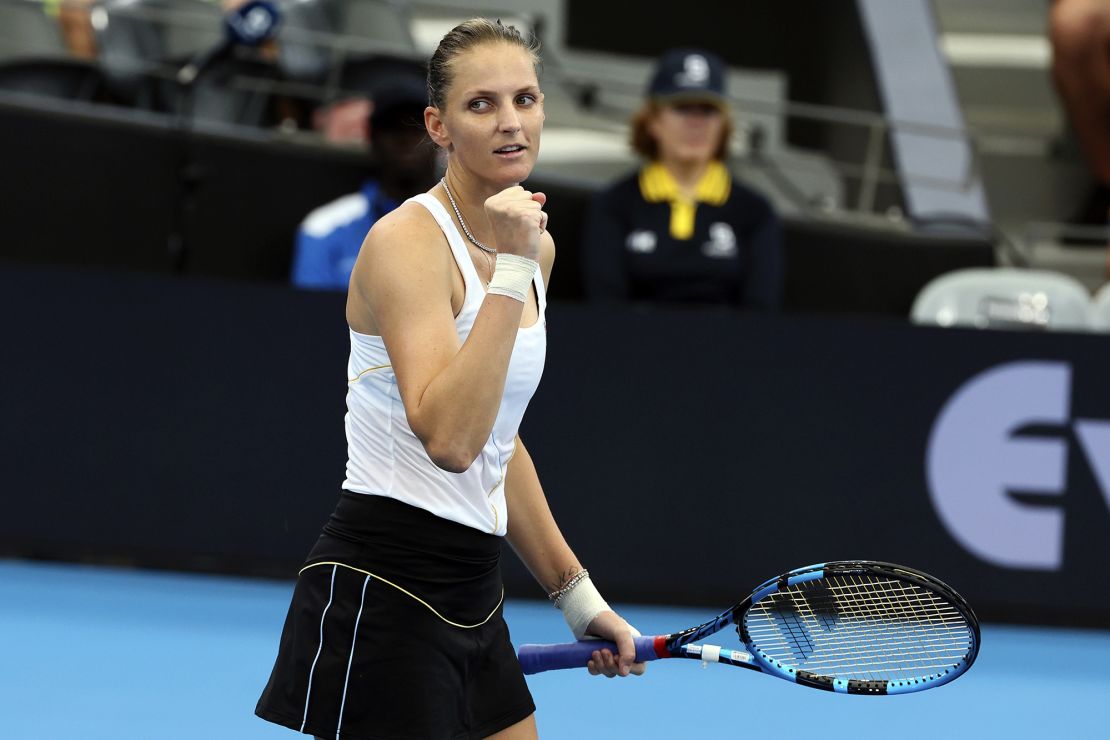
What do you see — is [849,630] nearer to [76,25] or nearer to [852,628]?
[852,628]

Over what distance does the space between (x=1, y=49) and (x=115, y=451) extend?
324 centimetres

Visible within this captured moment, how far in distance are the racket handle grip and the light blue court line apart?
1.69 metres

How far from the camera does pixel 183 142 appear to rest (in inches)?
269

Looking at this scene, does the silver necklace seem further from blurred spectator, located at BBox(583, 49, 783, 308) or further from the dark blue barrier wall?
blurred spectator, located at BBox(583, 49, 783, 308)

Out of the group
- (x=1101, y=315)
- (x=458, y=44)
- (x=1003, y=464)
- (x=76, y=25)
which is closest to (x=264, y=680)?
(x=1003, y=464)

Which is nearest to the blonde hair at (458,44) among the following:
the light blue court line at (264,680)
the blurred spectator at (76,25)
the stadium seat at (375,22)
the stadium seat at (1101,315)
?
the light blue court line at (264,680)

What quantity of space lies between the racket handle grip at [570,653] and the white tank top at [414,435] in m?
0.35

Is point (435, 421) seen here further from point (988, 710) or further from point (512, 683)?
point (988, 710)

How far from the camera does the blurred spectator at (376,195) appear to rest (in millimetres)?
6141

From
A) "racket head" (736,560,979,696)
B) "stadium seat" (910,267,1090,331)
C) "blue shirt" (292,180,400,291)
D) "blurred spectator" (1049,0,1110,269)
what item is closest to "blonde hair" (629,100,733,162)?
"blue shirt" (292,180,400,291)

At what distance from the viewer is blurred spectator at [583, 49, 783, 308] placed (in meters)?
6.00

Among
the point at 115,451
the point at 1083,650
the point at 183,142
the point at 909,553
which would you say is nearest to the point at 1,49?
the point at 183,142

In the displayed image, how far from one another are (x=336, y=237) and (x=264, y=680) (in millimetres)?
1978

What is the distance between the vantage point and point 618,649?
2678mm
